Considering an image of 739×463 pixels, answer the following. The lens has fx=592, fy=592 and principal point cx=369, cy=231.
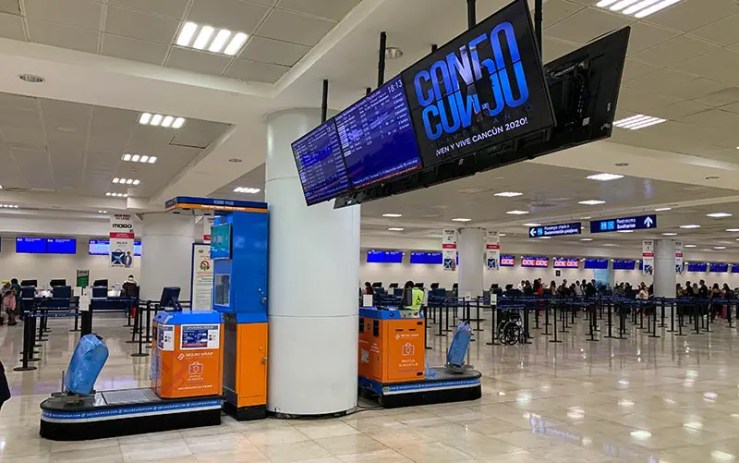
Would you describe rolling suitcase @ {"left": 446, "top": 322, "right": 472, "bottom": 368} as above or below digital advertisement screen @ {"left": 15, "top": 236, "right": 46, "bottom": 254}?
below

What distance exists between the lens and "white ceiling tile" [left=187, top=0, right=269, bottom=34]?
4.46 meters

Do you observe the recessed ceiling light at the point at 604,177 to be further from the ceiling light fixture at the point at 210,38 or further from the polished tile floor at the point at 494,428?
the ceiling light fixture at the point at 210,38

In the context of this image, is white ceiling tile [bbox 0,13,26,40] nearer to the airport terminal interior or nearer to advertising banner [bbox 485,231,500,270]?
the airport terminal interior

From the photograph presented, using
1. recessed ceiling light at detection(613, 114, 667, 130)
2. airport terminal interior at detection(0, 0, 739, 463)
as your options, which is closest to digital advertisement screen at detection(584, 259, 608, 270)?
airport terminal interior at detection(0, 0, 739, 463)

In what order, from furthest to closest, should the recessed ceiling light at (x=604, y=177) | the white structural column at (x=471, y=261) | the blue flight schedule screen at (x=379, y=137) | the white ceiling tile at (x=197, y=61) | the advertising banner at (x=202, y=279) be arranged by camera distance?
1. the white structural column at (x=471, y=261)
2. the recessed ceiling light at (x=604, y=177)
3. the advertising banner at (x=202, y=279)
4. the white ceiling tile at (x=197, y=61)
5. the blue flight schedule screen at (x=379, y=137)

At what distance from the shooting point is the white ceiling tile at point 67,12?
4445 mm

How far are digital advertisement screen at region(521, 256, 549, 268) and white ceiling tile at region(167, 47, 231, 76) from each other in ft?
97.9

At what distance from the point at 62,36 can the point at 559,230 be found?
17007 millimetres

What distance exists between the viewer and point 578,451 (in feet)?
17.4

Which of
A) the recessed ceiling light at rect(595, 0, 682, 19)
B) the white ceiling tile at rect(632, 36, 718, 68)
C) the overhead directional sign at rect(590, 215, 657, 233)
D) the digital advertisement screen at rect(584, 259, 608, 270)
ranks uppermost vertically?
the recessed ceiling light at rect(595, 0, 682, 19)

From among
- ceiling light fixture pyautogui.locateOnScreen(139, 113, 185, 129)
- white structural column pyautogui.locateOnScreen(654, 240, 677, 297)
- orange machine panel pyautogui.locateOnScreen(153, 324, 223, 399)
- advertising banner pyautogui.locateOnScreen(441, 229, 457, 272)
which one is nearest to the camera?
orange machine panel pyautogui.locateOnScreen(153, 324, 223, 399)

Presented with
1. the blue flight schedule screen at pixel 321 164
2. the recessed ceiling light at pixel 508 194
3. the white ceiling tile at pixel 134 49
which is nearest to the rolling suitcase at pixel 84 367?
the blue flight schedule screen at pixel 321 164

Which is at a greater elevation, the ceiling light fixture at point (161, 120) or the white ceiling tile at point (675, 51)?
the white ceiling tile at point (675, 51)

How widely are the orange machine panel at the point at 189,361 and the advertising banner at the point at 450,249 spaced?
1578 cm
